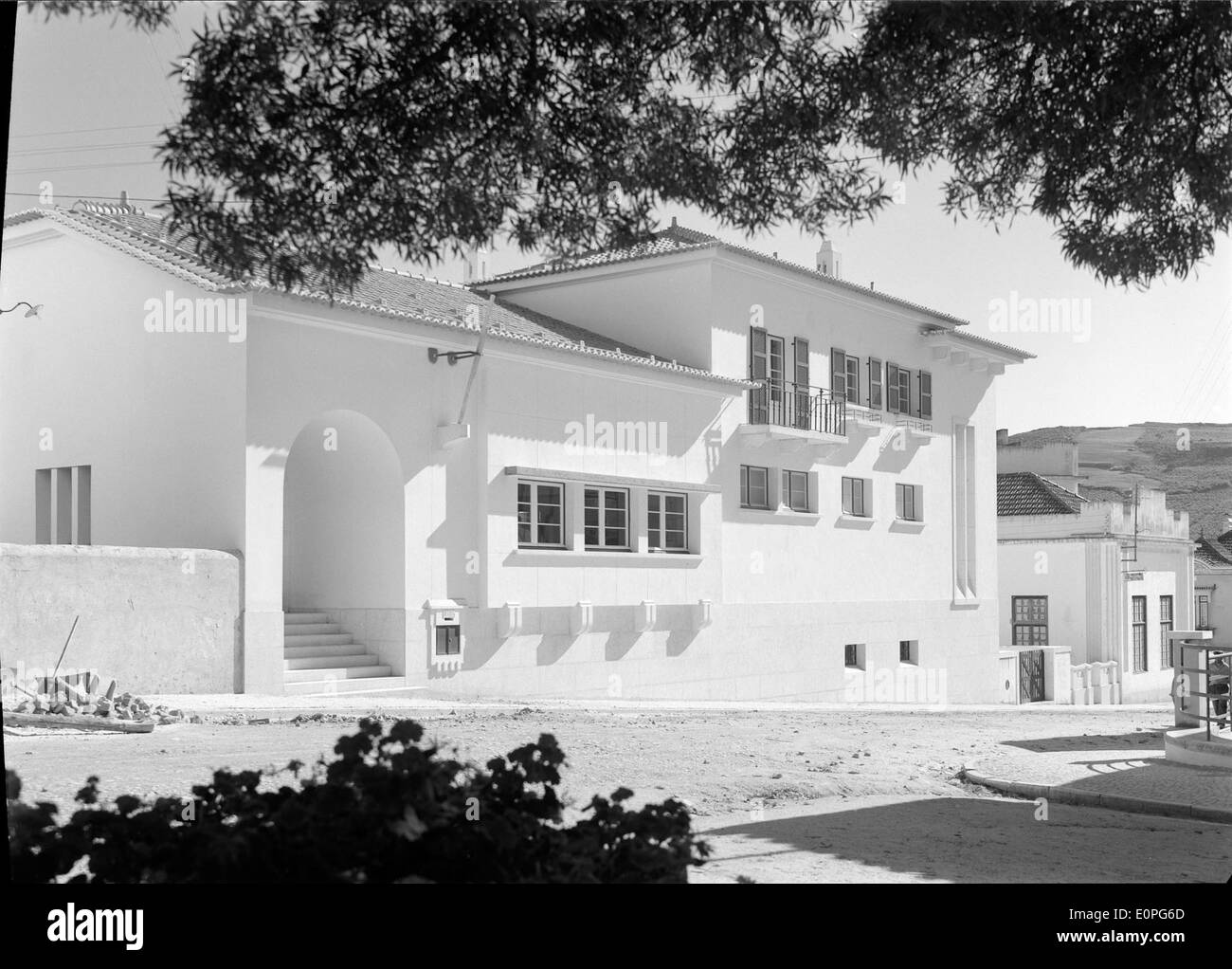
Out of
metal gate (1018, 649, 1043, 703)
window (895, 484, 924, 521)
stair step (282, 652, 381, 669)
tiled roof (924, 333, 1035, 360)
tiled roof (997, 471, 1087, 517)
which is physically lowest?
metal gate (1018, 649, 1043, 703)

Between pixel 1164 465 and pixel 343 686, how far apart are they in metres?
20.9

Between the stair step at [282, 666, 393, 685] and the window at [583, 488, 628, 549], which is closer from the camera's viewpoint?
the stair step at [282, 666, 393, 685]

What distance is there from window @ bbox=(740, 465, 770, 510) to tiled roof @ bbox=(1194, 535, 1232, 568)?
2168 cm

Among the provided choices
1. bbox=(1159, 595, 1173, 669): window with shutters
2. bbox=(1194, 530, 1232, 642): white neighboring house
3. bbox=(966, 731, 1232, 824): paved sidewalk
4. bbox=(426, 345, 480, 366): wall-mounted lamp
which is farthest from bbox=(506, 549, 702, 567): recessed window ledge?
bbox=(1194, 530, 1232, 642): white neighboring house

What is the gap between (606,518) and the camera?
61.7 feet

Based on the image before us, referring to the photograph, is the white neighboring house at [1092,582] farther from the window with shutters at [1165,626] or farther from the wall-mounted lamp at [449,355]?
the wall-mounted lamp at [449,355]

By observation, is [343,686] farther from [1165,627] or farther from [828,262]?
[1165,627]

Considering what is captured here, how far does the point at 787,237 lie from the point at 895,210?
748 mm

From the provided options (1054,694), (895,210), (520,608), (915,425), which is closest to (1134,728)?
(520,608)

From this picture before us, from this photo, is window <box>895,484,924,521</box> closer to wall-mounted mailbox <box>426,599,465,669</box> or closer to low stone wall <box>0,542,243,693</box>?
wall-mounted mailbox <box>426,599,465,669</box>

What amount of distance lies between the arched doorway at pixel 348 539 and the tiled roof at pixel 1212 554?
98.1ft

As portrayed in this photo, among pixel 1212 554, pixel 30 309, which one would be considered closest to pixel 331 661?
pixel 30 309

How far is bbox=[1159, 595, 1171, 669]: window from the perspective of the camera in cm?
3466

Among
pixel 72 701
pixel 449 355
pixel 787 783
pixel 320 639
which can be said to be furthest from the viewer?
pixel 449 355
